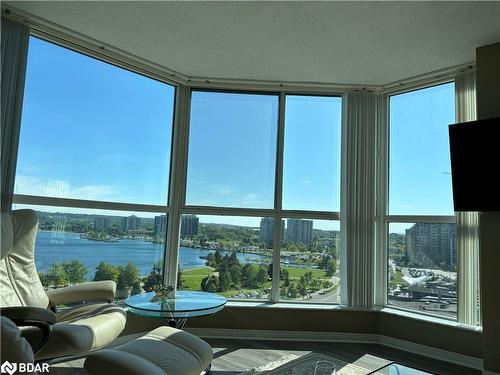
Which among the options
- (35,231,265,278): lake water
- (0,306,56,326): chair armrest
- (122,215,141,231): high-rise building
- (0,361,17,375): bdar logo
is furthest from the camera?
(122,215,141,231): high-rise building

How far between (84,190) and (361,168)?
3046mm

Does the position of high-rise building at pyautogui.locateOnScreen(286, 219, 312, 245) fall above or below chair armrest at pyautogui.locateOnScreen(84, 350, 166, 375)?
above

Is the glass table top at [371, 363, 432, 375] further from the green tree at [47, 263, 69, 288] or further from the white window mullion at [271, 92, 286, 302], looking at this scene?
the green tree at [47, 263, 69, 288]

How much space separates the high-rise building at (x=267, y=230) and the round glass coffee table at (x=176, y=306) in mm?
1188

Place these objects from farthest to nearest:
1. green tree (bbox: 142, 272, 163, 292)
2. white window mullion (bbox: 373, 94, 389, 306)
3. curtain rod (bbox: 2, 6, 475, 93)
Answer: white window mullion (bbox: 373, 94, 389, 306), green tree (bbox: 142, 272, 163, 292), curtain rod (bbox: 2, 6, 475, 93)

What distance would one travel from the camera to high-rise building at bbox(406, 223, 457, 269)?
12.4ft

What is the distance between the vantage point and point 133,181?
404cm

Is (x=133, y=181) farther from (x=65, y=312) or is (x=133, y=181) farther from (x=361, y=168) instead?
(x=361, y=168)

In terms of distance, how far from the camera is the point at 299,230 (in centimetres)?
438

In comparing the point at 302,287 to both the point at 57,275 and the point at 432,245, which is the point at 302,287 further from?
the point at 57,275

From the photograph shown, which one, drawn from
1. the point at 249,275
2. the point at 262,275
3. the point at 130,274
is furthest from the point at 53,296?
the point at 262,275

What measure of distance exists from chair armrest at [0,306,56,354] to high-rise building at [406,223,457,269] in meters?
3.54

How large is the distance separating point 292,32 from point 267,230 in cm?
222

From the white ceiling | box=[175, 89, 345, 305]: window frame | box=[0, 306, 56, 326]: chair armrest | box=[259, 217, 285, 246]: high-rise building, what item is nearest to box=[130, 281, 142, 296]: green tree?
box=[175, 89, 345, 305]: window frame
